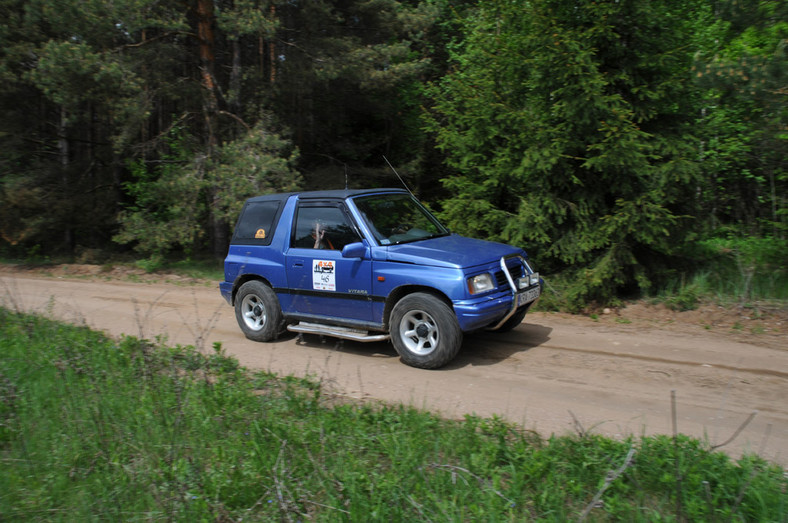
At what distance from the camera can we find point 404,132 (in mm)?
18969

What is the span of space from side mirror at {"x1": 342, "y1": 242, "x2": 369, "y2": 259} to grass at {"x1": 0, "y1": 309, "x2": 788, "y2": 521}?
1997 millimetres

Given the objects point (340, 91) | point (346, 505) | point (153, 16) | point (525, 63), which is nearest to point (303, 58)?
point (340, 91)

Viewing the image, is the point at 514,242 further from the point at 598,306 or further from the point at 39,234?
the point at 39,234

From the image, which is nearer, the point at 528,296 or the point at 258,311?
the point at 528,296

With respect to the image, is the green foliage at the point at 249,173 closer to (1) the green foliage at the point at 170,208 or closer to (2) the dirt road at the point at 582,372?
(1) the green foliage at the point at 170,208

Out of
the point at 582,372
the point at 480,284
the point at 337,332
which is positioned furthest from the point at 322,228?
the point at 582,372

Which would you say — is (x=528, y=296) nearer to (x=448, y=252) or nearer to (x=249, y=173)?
(x=448, y=252)

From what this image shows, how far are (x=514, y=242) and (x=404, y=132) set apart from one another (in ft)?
33.0

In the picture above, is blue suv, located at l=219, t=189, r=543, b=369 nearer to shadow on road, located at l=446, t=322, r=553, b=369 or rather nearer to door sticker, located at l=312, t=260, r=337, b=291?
door sticker, located at l=312, t=260, r=337, b=291

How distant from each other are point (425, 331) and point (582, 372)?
180 cm

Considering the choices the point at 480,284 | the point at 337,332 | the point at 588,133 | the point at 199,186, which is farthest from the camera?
the point at 199,186

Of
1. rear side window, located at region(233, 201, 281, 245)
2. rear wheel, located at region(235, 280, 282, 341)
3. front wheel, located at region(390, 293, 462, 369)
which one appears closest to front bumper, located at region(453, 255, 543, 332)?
front wheel, located at region(390, 293, 462, 369)

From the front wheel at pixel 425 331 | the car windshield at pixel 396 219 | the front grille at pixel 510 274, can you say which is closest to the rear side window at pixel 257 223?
the car windshield at pixel 396 219

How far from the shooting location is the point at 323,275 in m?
7.29
